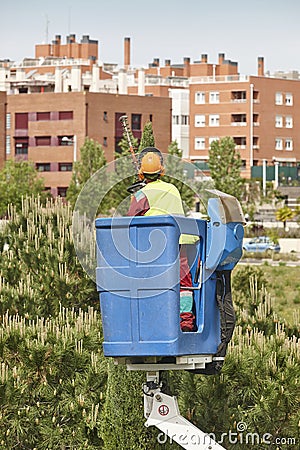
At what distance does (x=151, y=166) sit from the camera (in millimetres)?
7645

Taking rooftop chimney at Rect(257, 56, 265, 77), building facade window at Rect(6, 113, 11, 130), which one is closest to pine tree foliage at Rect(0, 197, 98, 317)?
building facade window at Rect(6, 113, 11, 130)

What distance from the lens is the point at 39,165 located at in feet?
346

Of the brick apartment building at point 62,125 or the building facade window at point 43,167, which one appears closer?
the brick apartment building at point 62,125

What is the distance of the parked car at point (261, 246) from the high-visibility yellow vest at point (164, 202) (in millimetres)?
56882

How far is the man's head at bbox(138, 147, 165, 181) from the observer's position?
7645 mm

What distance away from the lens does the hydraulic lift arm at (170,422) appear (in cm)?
768

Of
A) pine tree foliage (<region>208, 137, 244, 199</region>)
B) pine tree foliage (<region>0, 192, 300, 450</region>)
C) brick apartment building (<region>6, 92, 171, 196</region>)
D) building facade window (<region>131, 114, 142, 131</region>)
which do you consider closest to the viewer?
pine tree foliage (<region>0, 192, 300, 450</region>)

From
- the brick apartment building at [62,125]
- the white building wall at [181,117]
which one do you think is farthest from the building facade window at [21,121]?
the white building wall at [181,117]

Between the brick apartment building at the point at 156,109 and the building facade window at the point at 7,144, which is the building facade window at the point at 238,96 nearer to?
the brick apartment building at the point at 156,109

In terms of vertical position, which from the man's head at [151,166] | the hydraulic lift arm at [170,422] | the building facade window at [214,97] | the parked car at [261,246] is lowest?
the parked car at [261,246]

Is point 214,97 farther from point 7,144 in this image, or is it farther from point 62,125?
point 7,144

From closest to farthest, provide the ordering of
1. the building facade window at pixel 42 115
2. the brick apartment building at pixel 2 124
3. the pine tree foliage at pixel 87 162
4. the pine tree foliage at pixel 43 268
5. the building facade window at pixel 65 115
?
the pine tree foliage at pixel 43 268, the pine tree foliage at pixel 87 162, the building facade window at pixel 65 115, the building facade window at pixel 42 115, the brick apartment building at pixel 2 124

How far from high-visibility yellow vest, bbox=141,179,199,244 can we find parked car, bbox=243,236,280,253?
56882mm

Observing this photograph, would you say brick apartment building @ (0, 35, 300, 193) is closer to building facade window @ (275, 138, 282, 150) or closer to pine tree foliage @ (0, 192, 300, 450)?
building facade window @ (275, 138, 282, 150)
